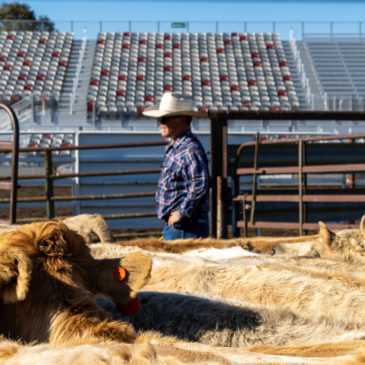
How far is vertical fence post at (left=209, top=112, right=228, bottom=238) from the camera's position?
7496 millimetres

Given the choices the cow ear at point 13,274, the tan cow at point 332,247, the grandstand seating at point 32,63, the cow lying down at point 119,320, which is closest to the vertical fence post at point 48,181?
the tan cow at point 332,247

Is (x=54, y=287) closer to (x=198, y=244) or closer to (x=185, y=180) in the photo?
(x=198, y=244)

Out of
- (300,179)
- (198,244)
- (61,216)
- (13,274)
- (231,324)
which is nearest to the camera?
(13,274)

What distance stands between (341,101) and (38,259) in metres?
27.7

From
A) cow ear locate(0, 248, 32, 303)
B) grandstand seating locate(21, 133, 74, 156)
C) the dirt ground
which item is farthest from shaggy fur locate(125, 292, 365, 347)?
grandstand seating locate(21, 133, 74, 156)

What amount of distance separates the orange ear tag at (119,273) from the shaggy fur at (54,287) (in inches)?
0.6

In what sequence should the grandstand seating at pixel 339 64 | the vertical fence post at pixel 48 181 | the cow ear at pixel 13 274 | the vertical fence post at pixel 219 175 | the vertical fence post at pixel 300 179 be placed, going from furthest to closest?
the grandstand seating at pixel 339 64 → the vertical fence post at pixel 48 181 → the vertical fence post at pixel 219 175 → the vertical fence post at pixel 300 179 → the cow ear at pixel 13 274

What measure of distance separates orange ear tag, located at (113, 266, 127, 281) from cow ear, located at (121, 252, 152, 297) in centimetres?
2

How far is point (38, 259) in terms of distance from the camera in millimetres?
2314

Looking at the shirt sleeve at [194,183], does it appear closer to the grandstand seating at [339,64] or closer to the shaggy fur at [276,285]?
the shaggy fur at [276,285]

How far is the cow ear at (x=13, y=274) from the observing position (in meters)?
2.13

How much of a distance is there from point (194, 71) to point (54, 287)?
3395 cm

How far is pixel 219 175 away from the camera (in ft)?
24.8

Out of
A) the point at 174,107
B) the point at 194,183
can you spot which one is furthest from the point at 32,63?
the point at 194,183
